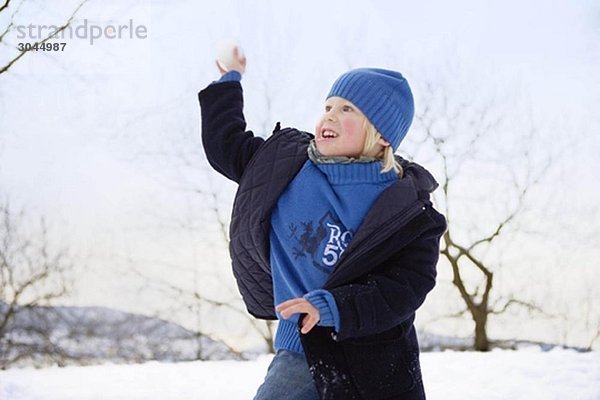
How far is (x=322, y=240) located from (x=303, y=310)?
0.58ft

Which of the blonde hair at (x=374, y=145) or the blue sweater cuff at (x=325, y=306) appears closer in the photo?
the blue sweater cuff at (x=325, y=306)

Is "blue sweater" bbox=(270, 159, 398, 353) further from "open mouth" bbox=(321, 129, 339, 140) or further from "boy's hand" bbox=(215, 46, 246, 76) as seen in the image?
"boy's hand" bbox=(215, 46, 246, 76)

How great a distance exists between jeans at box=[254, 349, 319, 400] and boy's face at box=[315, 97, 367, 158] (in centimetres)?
34

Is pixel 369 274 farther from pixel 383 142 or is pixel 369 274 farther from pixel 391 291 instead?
pixel 383 142

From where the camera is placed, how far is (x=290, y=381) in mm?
1140

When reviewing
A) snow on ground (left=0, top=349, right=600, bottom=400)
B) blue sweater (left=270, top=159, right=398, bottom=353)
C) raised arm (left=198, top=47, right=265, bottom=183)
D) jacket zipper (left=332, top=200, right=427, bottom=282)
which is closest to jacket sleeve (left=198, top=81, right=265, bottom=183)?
raised arm (left=198, top=47, right=265, bottom=183)

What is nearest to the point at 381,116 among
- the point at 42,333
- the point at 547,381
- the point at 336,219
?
the point at 336,219

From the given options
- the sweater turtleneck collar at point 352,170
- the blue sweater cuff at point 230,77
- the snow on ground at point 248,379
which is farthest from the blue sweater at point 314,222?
the snow on ground at point 248,379

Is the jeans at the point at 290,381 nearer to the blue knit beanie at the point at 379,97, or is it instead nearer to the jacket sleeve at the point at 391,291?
the jacket sleeve at the point at 391,291

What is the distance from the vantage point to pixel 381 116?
Result: 4.09 feet

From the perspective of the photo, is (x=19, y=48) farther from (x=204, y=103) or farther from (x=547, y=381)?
(x=547, y=381)

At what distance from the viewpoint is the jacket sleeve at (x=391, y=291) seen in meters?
1.05

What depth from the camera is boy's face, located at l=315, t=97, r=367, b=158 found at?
1.22 m

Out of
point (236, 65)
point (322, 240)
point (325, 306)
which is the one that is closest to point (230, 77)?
point (236, 65)
